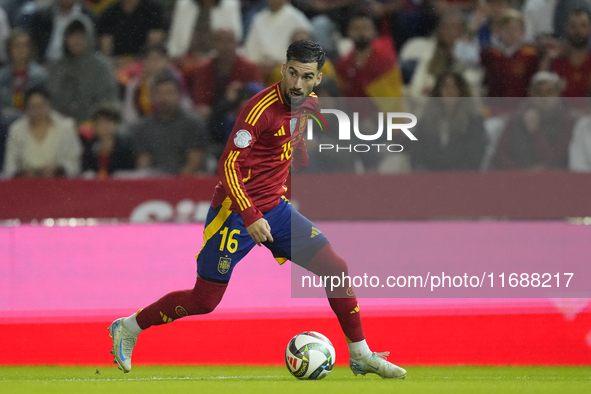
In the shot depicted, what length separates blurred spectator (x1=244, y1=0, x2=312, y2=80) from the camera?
6633 millimetres

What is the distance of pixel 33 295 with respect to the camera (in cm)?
557

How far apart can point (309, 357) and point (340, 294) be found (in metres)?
0.34

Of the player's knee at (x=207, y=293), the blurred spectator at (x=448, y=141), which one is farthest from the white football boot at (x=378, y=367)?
the blurred spectator at (x=448, y=141)

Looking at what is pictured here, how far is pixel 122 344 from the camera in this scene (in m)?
4.20

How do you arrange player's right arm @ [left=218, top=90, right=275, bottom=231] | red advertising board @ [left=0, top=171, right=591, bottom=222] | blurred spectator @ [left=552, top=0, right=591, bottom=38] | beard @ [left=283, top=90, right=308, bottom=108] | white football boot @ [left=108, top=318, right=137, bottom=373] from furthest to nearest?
blurred spectator @ [left=552, top=0, right=591, bottom=38] < red advertising board @ [left=0, top=171, right=591, bottom=222] < white football boot @ [left=108, top=318, right=137, bottom=373] < beard @ [left=283, top=90, right=308, bottom=108] < player's right arm @ [left=218, top=90, right=275, bottom=231]

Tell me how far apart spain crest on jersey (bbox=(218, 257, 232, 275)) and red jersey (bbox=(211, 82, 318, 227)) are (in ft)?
0.80

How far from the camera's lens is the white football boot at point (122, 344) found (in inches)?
165

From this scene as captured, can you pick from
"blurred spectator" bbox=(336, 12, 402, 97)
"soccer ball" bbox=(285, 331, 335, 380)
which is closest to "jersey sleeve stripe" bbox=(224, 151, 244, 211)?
"soccer ball" bbox=(285, 331, 335, 380)

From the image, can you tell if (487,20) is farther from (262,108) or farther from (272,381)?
(272,381)

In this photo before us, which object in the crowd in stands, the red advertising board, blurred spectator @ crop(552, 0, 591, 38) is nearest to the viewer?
the red advertising board

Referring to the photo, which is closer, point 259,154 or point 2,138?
point 259,154

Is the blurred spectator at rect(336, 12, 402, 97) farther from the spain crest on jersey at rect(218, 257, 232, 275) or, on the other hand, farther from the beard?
the spain crest on jersey at rect(218, 257, 232, 275)

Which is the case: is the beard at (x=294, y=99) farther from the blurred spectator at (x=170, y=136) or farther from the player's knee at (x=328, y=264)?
the blurred spectator at (x=170, y=136)

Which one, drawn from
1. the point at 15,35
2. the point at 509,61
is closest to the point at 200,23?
the point at 15,35
